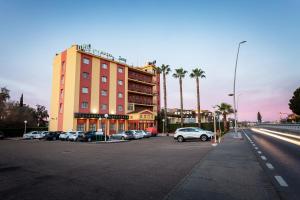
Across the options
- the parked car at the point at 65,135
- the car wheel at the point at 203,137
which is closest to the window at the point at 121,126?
the parked car at the point at 65,135

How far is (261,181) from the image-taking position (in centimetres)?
705

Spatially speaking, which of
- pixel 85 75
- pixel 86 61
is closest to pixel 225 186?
pixel 85 75

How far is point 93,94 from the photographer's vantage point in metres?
46.7

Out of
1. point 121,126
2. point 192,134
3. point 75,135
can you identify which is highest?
point 121,126

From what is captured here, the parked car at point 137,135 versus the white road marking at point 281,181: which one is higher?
the parked car at point 137,135

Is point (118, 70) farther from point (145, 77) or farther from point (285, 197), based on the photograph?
point (285, 197)

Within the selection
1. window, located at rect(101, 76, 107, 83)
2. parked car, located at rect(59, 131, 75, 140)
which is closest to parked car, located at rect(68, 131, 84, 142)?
parked car, located at rect(59, 131, 75, 140)

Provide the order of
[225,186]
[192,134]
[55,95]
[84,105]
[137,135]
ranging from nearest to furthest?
[225,186] < [192,134] < [137,135] < [84,105] < [55,95]

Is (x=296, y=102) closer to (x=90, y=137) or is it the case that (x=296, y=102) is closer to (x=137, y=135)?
(x=137, y=135)

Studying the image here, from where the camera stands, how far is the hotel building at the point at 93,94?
43.8 m

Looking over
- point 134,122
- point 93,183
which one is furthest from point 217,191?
point 134,122

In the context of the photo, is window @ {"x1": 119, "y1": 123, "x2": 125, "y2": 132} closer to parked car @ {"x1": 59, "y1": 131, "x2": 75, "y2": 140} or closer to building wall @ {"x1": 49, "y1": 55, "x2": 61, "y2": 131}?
building wall @ {"x1": 49, "y1": 55, "x2": 61, "y2": 131}

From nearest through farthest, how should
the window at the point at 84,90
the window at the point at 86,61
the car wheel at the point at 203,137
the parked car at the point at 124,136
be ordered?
the car wheel at the point at 203,137 < the parked car at the point at 124,136 < the window at the point at 84,90 < the window at the point at 86,61

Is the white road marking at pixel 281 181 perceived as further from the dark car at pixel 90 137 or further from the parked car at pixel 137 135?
the parked car at pixel 137 135
